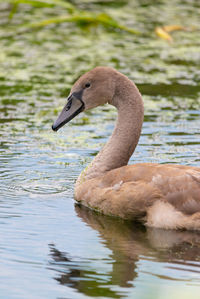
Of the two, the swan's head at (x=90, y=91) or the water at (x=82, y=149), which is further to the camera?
the swan's head at (x=90, y=91)

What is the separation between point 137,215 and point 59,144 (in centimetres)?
297

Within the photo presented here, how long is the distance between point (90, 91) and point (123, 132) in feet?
1.76

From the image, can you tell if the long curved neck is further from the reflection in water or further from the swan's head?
the reflection in water

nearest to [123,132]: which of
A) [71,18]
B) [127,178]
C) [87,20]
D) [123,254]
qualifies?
[127,178]

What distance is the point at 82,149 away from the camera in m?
9.30

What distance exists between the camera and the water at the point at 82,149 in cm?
550

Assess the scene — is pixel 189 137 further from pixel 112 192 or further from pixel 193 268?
pixel 193 268

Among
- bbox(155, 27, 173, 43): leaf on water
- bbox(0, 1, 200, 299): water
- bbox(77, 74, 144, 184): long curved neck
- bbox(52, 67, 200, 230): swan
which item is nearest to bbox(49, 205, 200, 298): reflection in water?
bbox(0, 1, 200, 299): water

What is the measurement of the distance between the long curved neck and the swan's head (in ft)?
0.33

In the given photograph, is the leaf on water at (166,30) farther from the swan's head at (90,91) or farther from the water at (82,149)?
the swan's head at (90,91)

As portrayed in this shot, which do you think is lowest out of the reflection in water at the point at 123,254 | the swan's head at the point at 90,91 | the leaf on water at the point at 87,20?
the leaf on water at the point at 87,20

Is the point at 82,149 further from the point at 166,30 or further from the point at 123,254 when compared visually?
the point at 166,30

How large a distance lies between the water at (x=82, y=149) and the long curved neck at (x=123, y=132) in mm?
438

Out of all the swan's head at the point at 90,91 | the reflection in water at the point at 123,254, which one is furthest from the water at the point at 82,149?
the swan's head at the point at 90,91
